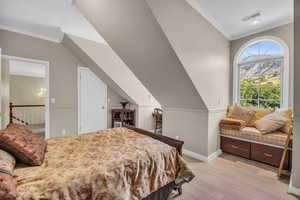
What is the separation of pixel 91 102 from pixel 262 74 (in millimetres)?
4386

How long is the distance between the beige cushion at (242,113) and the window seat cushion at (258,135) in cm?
35

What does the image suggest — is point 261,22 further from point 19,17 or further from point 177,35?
point 19,17

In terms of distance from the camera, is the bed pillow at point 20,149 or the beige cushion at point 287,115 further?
the beige cushion at point 287,115

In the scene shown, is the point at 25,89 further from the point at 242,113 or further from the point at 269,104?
the point at 269,104

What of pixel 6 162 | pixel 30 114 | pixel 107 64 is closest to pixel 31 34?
pixel 107 64

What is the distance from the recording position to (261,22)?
9.20ft

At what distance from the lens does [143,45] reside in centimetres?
228

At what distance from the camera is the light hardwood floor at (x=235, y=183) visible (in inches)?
71.7

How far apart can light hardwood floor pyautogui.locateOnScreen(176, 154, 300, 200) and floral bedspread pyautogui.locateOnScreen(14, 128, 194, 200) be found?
1.88ft

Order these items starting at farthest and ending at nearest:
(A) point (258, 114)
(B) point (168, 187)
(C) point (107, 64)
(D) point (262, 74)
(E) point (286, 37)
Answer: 1. (C) point (107, 64)
2. (D) point (262, 74)
3. (A) point (258, 114)
4. (E) point (286, 37)
5. (B) point (168, 187)

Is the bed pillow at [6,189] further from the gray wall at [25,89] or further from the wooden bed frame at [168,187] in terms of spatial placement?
the gray wall at [25,89]

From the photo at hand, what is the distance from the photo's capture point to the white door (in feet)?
13.4

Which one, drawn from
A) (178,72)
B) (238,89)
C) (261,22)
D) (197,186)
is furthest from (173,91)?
(261,22)

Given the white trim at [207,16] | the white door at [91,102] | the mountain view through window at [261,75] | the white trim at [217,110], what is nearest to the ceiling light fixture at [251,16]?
the white trim at [207,16]
